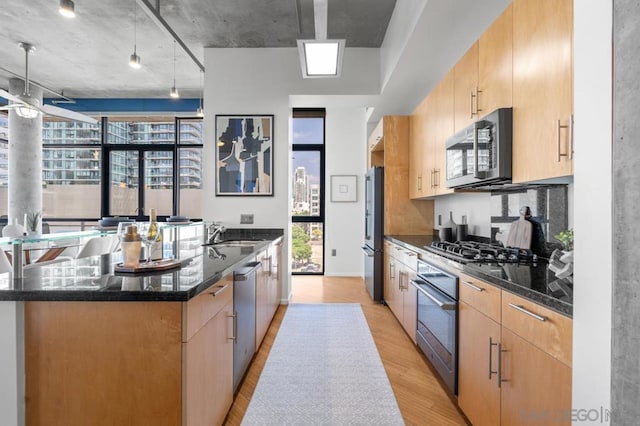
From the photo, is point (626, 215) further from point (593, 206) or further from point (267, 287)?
point (267, 287)

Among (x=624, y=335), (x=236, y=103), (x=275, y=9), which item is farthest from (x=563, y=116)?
(x=236, y=103)

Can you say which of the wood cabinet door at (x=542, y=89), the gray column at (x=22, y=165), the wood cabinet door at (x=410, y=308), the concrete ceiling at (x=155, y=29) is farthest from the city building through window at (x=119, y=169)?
the wood cabinet door at (x=542, y=89)

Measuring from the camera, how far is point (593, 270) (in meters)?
0.90

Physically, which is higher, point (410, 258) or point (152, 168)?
point (152, 168)

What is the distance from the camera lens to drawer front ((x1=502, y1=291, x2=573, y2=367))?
3.72 ft

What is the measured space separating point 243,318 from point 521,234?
1880mm

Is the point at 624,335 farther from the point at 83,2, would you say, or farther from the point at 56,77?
the point at 56,77

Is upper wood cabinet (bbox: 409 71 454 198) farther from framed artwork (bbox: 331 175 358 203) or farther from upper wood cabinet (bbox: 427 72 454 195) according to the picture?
framed artwork (bbox: 331 175 358 203)

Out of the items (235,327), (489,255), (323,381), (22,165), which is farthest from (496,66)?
(22,165)

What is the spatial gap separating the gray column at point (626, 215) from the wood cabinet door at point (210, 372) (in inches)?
51.2

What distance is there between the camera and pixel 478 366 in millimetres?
1733

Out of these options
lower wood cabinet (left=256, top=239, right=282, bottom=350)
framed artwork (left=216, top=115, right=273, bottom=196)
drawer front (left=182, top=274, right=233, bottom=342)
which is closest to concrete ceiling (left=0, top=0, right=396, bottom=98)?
framed artwork (left=216, top=115, right=273, bottom=196)

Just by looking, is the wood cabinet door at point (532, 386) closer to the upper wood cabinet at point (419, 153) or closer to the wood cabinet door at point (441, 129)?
the wood cabinet door at point (441, 129)

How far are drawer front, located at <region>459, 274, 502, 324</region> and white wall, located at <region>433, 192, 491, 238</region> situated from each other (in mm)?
1226
